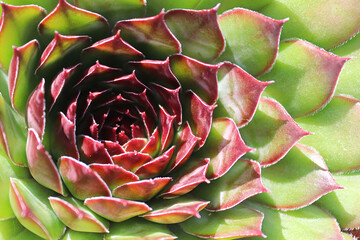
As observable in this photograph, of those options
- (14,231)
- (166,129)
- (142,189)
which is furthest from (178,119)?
(14,231)

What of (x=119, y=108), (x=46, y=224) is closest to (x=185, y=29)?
(x=119, y=108)

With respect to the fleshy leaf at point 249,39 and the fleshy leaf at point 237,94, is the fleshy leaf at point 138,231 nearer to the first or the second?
the fleshy leaf at point 237,94

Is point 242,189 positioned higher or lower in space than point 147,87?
lower

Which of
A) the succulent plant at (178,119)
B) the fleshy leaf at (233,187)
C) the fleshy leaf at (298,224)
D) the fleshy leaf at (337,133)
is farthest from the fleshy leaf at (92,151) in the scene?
the fleshy leaf at (337,133)

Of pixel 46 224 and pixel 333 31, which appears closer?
pixel 46 224

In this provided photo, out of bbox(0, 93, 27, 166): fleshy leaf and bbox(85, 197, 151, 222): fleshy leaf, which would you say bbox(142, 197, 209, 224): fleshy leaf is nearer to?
bbox(85, 197, 151, 222): fleshy leaf

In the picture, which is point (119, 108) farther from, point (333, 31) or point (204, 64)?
point (333, 31)
